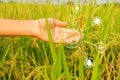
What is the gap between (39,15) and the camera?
2.16 meters

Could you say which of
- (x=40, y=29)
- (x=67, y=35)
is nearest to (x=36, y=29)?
(x=40, y=29)

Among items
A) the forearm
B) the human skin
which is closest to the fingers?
the human skin

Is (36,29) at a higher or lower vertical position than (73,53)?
higher

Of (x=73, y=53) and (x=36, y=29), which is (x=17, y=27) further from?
(x=73, y=53)

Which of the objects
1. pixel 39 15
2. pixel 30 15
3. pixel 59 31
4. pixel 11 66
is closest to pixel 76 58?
pixel 59 31

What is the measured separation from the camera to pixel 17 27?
130cm

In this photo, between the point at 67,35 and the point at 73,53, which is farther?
the point at 73,53

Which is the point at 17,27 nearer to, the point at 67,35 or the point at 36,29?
the point at 36,29

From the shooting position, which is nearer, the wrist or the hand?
the hand

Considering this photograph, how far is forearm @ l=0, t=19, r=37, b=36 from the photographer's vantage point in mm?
1266

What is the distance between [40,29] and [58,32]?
0.23ft

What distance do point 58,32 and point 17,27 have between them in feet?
0.62

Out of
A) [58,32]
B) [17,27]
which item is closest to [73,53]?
[58,32]

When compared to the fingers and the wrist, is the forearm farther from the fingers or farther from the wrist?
the fingers
